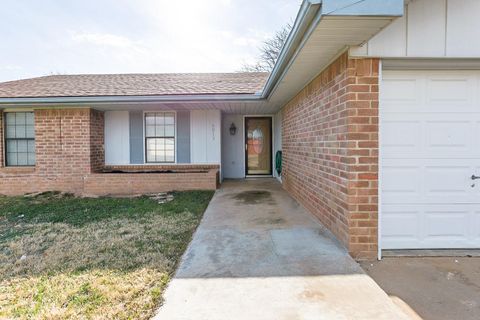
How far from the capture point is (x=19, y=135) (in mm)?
8906

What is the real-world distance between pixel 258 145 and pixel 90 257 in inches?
337

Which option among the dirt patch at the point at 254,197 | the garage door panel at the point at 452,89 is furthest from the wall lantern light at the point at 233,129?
the garage door panel at the point at 452,89

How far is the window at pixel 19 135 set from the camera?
886 cm

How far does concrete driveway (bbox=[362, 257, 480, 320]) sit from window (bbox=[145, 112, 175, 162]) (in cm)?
758

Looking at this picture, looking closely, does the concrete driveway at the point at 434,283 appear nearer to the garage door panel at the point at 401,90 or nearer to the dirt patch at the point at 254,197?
the garage door panel at the point at 401,90

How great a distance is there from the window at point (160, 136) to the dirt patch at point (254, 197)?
126 inches

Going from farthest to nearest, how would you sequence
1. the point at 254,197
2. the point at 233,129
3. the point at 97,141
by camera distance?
the point at 233,129
the point at 97,141
the point at 254,197

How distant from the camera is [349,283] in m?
2.79

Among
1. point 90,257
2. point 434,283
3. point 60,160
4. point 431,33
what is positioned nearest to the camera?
point 434,283

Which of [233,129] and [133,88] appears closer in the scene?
[133,88]

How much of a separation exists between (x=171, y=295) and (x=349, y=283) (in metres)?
1.67

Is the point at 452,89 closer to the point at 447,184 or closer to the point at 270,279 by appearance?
the point at 447,184

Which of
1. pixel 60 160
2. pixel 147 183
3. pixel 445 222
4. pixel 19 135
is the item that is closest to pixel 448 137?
pixel 445 222

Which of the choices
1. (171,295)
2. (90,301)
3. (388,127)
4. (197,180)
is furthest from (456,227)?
(197,180)
